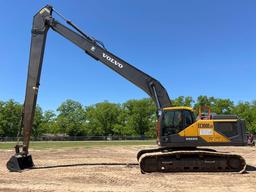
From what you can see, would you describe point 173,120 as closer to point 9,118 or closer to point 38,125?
point 9,118

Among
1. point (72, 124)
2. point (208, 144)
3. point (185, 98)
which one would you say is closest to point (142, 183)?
point (208, 144)

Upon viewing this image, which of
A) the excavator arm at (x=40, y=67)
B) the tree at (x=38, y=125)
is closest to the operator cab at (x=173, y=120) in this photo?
the excavator arm at (x=40, y=67)

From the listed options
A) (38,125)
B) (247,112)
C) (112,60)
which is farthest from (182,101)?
(112,60)

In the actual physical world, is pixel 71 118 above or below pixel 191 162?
above

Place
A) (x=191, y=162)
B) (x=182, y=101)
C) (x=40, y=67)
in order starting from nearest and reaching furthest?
1. (x=191, y=162)
2. (x=40, y=67)
3. (x=182, y=101)

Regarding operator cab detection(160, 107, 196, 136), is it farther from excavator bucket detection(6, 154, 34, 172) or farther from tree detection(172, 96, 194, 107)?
tree detection(172, 96, 194, 107)

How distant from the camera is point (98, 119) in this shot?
106 m

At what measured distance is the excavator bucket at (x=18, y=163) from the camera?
616 inches

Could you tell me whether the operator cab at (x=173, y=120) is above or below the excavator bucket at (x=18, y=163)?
above

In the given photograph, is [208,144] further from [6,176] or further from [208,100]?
[208,100]

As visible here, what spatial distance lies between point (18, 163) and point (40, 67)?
444 centimetres

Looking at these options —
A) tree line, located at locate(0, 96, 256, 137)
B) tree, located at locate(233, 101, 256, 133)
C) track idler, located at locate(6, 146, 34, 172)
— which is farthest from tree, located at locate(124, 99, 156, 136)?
track idler, located at locate(6, 146, 34, 172)

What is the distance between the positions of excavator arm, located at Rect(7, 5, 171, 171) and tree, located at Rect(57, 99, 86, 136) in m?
88.7

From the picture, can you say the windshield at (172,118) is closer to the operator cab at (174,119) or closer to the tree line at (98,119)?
the operator cab at (174,119)
